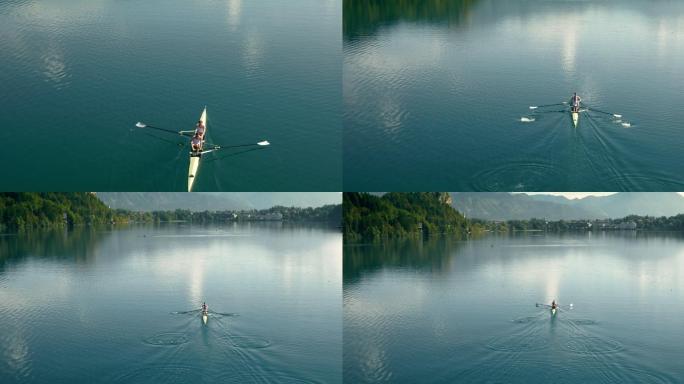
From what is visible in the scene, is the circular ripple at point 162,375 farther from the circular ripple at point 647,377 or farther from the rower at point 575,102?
the rower at point 575,102

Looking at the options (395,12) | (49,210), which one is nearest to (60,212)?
(49,210)

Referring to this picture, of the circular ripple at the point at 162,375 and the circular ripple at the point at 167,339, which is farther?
the circular ripple at the point at 167,339

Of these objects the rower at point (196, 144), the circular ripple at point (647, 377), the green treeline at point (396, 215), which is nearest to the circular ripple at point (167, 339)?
the rower at point (196, 144)

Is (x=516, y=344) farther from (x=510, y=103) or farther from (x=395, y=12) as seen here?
(x=395, y=12)

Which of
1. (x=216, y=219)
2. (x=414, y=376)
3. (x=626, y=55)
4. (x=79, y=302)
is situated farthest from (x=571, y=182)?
(x=216, y=219)

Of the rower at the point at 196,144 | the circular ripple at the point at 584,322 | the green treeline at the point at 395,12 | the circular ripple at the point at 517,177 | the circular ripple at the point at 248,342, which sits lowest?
the circular ripple at the point at 248,342

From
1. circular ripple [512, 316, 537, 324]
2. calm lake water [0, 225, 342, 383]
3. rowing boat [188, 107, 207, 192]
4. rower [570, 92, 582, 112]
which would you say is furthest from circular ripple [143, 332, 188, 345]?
rower [570, 92, 582, 112]
